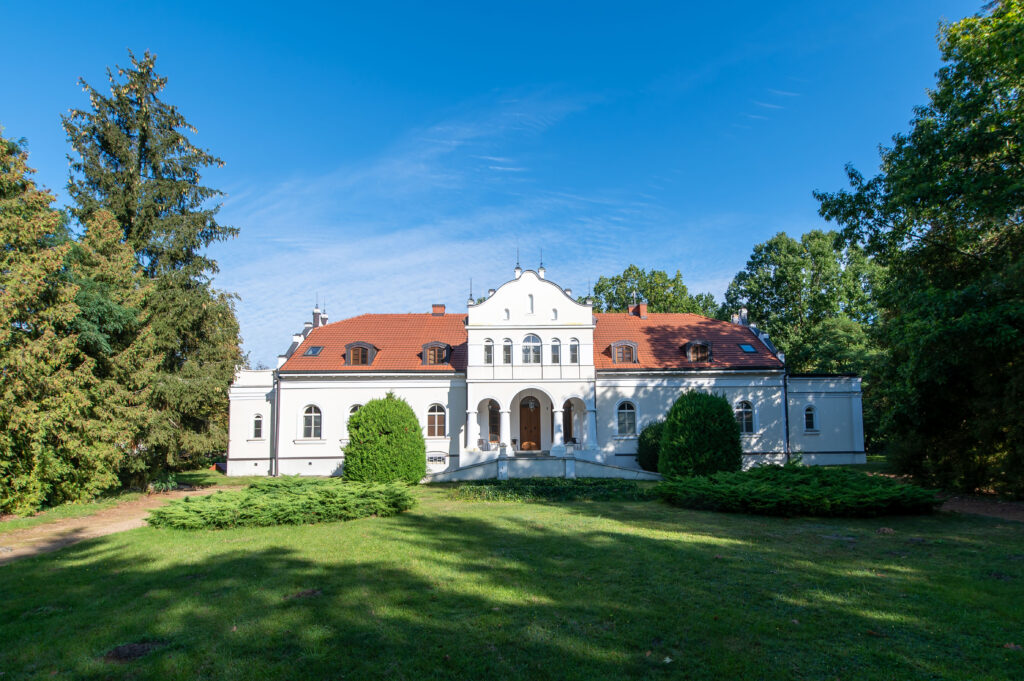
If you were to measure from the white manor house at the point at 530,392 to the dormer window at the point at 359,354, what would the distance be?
0.05 metres

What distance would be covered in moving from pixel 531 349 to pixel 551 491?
984cm

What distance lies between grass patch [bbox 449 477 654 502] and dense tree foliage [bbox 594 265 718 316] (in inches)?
1073

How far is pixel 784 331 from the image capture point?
3962cm

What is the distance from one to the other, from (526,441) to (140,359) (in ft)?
55.8

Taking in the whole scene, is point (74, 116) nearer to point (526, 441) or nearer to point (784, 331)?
point (526, 441)

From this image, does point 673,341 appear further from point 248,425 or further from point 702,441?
point 248,425

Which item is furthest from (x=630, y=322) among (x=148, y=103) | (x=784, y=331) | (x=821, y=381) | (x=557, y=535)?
(x=148, y=103)

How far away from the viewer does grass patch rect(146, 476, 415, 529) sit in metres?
12.7

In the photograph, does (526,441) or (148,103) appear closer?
(148,103)

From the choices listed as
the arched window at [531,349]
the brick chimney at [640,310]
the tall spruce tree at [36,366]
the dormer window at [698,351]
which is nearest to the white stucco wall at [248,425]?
the tall spruce tree at [36,366]

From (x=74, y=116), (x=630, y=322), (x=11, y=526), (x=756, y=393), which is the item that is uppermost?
(x=74, y=116)

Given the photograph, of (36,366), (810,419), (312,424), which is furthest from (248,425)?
(810,419)

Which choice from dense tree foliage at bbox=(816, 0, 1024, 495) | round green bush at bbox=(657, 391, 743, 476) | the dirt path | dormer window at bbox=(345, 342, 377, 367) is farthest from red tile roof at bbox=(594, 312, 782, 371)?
the dirt path

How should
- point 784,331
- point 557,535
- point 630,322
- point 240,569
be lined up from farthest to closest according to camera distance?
1. point 784,331
2. point 630,322
3. point 557,535
4. point 240,569
